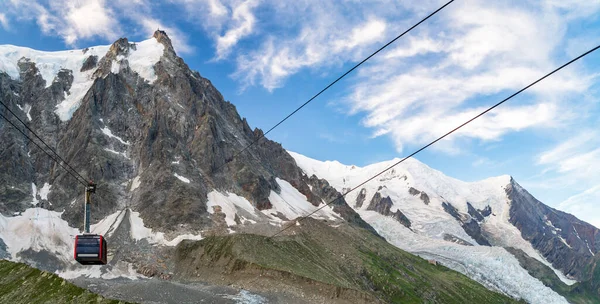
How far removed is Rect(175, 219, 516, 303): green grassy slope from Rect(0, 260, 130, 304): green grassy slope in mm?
46196

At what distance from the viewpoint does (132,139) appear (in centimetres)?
17212

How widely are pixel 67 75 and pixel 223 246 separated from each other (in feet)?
391

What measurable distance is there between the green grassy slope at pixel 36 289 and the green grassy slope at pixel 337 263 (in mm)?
46196

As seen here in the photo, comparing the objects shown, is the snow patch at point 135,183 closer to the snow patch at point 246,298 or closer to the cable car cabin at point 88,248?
the snow patch at point 246,298

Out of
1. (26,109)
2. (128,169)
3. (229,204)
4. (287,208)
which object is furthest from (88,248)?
(26,109)

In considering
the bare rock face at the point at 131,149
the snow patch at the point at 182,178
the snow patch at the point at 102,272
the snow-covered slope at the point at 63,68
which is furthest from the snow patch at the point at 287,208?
the snow-covered slope at the point at 63,68

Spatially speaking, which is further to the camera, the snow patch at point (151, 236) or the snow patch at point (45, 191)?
the snow patch at point (45, 191)

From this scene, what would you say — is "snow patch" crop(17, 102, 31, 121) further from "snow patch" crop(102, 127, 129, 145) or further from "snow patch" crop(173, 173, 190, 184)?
"snow patch" crop(173, 173, 190, 184)

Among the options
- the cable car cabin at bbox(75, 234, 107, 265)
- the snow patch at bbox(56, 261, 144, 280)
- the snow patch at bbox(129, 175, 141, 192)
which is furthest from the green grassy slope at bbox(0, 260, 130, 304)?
the snow patch at bbox(129, 175, 141, 192)

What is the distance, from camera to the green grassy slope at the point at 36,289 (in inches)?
2046

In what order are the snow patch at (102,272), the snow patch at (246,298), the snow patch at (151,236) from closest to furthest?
1. the snow patch at (246,298)
2. the snow patch at (102,272)
3. the snow patch at (151,236)

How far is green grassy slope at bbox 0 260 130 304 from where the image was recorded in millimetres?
51969

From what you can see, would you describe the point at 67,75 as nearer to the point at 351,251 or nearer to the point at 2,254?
the point at 2,254

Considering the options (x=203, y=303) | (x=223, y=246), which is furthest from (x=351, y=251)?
(x=203, y=303)
